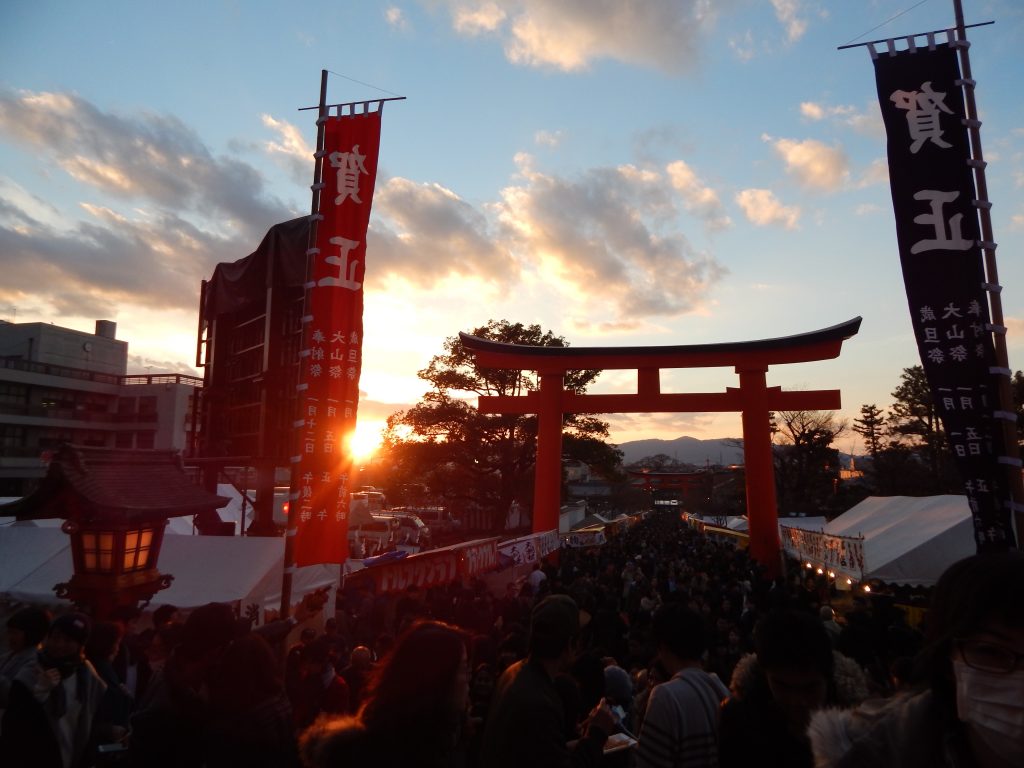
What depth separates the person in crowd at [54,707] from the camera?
2.95 meters

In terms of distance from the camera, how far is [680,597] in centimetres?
952

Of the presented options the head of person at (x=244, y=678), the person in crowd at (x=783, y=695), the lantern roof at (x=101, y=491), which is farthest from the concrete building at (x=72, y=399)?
the person in crowd at (x=783, y=695)

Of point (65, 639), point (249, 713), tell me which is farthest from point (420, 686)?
point (65, 639)

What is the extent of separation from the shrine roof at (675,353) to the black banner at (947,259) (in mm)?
10369

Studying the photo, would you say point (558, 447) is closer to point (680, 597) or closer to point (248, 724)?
point (680, 597)

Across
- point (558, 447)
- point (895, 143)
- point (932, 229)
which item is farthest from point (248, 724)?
point (558, 447)

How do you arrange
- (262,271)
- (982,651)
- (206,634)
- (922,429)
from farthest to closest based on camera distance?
(922,429) < (262,271) < (206,634) < (982,651)

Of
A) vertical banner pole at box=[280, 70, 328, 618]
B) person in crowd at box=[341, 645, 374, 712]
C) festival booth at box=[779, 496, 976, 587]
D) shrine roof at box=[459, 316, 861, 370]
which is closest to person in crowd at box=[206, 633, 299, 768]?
person in crowd at box=[341, 645, 374, 712]

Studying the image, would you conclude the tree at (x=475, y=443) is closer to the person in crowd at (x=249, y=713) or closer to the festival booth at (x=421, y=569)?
the festival booth at (x=421, y=569)

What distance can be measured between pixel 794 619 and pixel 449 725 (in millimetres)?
1261

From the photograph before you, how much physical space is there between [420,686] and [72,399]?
4218 cm

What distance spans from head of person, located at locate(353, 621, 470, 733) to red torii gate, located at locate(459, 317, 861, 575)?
1646 centimetres

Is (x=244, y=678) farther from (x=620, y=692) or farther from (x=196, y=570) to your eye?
(x=196, y=570)

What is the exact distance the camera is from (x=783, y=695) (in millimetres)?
2107
